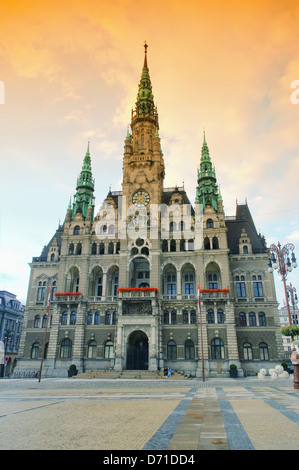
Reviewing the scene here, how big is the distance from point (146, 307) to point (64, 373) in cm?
1500

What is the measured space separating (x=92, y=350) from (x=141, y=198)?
2525cm

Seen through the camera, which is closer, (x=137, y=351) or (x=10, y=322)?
(x=137, y=351)

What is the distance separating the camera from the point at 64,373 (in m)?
47.8

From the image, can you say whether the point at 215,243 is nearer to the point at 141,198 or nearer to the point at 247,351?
the point at 141,198

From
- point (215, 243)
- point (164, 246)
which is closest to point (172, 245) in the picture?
point (164, 246)

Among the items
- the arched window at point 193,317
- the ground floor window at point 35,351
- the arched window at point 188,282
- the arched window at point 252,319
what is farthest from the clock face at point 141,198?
the ground floor window at point 35,351

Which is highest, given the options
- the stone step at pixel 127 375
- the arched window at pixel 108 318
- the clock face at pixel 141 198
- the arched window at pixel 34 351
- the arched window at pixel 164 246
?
the clock face at pixel 141 198

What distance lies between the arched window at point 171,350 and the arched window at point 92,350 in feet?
35.4

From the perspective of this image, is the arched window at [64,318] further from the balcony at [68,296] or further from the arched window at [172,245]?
the arched window at [172,245]

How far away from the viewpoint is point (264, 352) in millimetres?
48281

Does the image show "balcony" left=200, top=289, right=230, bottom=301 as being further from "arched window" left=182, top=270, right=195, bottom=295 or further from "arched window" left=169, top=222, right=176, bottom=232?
"arched window" left=169, top=222, right=176, bottom=232

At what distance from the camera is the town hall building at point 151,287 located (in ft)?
155
